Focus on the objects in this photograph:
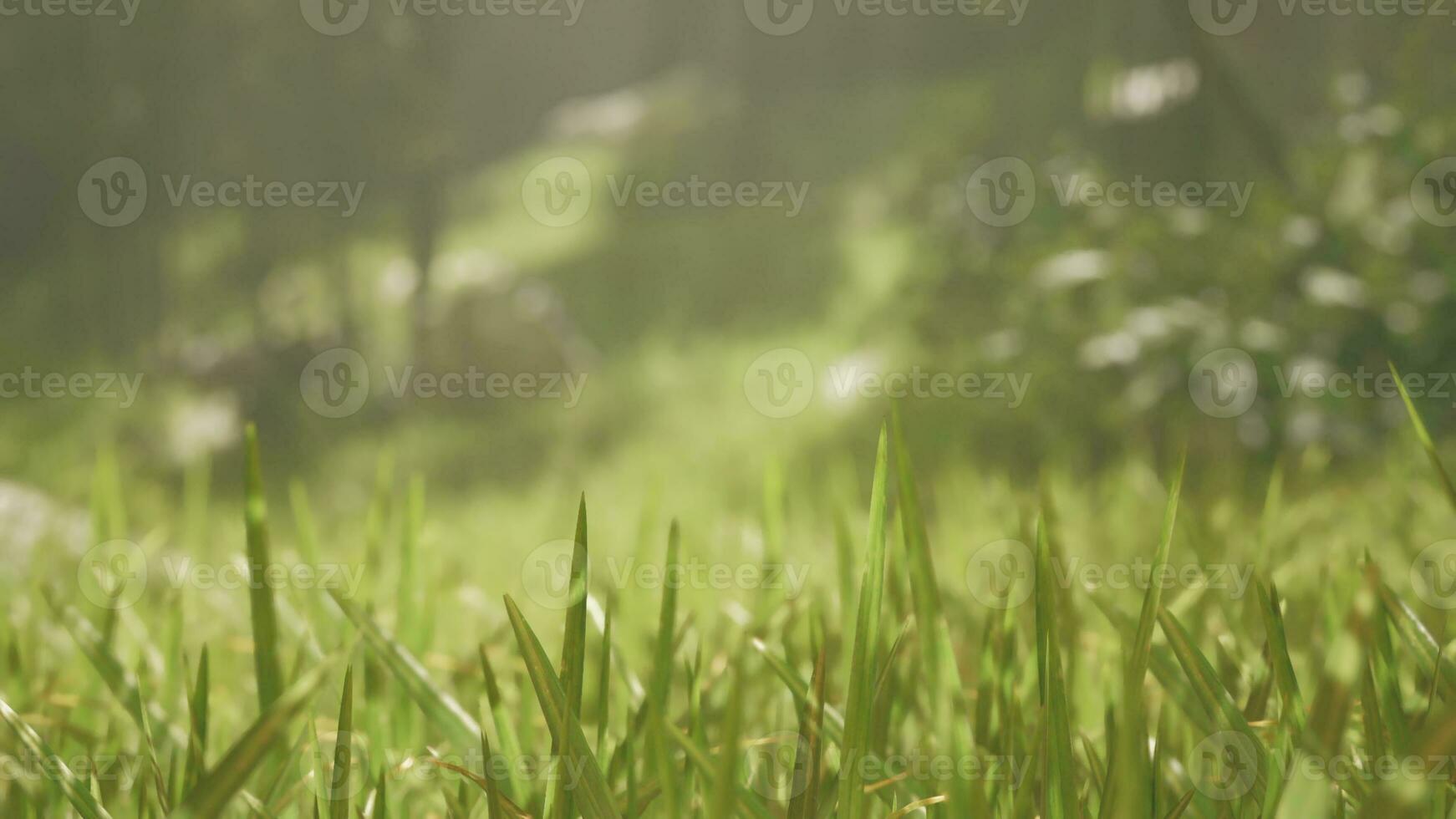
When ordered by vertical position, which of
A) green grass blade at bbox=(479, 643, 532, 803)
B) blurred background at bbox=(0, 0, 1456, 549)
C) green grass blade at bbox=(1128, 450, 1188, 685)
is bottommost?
green grass blade at bbox=(479, 643, 532, 803)

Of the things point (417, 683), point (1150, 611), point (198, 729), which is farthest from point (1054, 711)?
point (198, 729)

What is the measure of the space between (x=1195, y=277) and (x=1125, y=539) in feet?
4.14

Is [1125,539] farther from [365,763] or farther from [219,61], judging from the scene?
[219,61]

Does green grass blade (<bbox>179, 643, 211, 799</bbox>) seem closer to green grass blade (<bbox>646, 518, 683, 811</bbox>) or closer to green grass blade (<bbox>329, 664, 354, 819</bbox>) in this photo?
green grass blade (<bbox>329, 664, 354, 819</bbox>)

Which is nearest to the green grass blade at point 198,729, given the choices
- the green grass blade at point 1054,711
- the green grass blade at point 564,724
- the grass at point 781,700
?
the grass at point 781,700

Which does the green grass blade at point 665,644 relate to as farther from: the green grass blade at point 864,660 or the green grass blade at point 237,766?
the green grass blade at point 237,766

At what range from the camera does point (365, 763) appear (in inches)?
26.7

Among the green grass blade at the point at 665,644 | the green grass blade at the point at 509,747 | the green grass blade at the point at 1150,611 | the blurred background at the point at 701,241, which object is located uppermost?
the blurred background at the point at 701,241

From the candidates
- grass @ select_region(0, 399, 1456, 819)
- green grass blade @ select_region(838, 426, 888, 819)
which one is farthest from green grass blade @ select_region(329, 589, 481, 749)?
green grass blade @ select_region(838, 426, 888, 819)

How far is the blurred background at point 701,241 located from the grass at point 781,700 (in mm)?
228

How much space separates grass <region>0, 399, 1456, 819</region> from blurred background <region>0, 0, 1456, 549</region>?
228 millimetres

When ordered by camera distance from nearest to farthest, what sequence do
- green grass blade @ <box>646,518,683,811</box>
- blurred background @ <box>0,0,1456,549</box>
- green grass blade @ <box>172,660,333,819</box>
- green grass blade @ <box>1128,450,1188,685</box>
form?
green grass blade @ <box>172,660,333,819</box> → green grass blade @ <box>1128,450,1188,685</box> → green grass blade @ <box>646,518,683,811</box> → blurred background @ <box>0,0,1456,549</box>

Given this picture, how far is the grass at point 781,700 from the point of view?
0.43m

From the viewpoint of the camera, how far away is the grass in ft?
1.40
